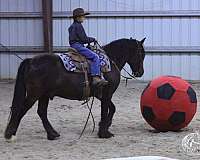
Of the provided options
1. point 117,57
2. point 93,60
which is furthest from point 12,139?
point 117,57

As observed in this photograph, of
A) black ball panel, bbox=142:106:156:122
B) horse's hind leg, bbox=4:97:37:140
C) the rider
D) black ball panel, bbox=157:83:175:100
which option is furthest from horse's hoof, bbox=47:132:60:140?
black ball panel, bbox=157:83:175:100

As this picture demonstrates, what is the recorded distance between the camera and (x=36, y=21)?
18.4 meters

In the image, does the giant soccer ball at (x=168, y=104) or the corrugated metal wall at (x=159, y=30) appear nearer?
the giant soccer ball at (x=168, y=104)

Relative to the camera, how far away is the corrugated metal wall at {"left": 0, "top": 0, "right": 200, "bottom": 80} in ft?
58.1

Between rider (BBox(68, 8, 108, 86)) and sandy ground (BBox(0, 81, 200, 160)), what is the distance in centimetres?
103

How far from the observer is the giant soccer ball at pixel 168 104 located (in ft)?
30.2

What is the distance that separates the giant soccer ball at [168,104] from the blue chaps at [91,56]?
3.31ft

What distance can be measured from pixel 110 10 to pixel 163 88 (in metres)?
9.10

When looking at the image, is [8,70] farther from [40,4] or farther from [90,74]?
[90,74]

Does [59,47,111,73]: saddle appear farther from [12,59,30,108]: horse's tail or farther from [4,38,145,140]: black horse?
[12,59,30,108]: horse's tail

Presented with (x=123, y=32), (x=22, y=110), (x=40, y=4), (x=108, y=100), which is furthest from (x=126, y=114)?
(x=40, y=4)

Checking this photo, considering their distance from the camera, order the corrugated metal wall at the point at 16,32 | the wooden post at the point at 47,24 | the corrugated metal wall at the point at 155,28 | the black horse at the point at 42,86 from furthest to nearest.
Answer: the corrugated metal wall at the point at 16,32 → the wooden post at the point at 47,24 → the corrugated metal wall at the point at 155,28 → the black horse at the point at 42,86

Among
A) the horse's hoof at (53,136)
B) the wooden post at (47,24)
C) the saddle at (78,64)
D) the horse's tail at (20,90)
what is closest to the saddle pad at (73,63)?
the saddle at (78,64)

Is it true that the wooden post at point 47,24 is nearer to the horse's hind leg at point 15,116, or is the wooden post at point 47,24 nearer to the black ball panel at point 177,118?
the horse's hind leg at point 15,116
